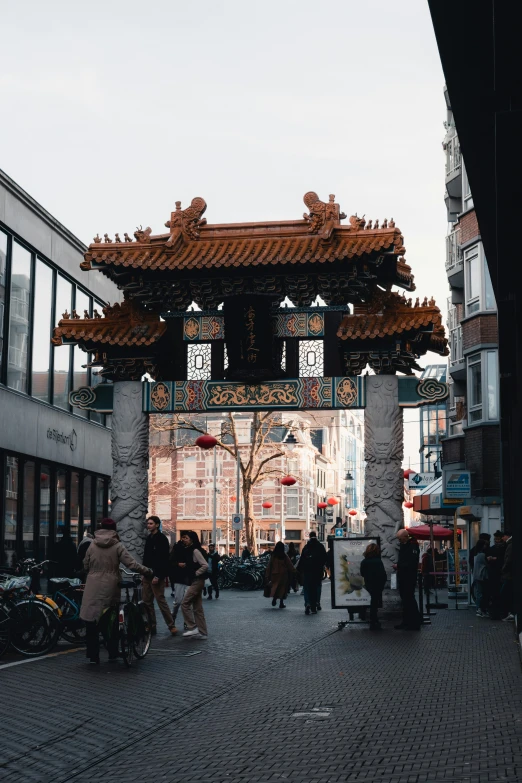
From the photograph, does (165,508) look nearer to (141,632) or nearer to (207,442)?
(207,442)

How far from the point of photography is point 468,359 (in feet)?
124

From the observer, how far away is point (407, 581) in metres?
20.9

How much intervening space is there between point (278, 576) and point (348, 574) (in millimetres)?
6788

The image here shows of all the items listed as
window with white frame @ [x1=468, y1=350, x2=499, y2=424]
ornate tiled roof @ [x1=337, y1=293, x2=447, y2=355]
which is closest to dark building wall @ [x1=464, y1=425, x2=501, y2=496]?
window with white frame @ [x1=468, y1=350, x2=499, y2=424]

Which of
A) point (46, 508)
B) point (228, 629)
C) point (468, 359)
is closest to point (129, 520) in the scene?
point (228, 629)

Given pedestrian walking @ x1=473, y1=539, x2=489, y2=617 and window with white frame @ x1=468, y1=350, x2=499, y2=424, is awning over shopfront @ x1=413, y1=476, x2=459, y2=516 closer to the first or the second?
window with white frame @ x1=468, y1=350, x2=499, y2=424

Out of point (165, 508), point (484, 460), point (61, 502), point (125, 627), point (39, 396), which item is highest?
point (39, 396)

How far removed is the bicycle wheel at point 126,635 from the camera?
47.1 feet

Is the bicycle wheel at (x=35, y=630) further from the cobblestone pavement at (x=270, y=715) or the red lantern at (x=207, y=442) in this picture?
the red lantern at (x=207, y=442)

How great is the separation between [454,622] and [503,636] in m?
3.79

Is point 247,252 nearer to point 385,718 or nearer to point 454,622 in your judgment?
point 454,622

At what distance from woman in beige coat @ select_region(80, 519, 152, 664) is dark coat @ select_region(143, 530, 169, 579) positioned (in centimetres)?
349

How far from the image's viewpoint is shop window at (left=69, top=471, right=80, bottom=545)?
33125mm

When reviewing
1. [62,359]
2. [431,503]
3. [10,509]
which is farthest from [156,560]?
[431,503]
